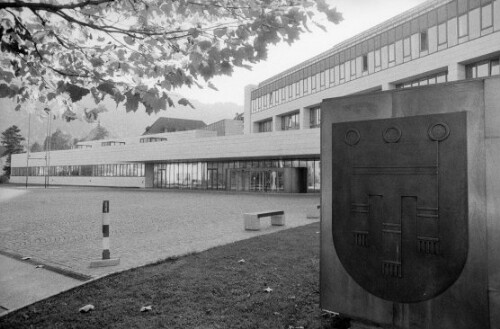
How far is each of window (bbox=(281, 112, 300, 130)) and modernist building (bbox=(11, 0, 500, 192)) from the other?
14 centimetres

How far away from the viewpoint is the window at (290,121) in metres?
49.9

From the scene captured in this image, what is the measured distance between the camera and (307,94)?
1831 inches

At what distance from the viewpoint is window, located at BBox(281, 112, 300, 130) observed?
4990 cm

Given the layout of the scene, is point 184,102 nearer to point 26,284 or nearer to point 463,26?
point 26,284

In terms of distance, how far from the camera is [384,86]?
35688 mm

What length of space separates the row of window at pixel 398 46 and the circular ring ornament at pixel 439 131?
98.0 ft

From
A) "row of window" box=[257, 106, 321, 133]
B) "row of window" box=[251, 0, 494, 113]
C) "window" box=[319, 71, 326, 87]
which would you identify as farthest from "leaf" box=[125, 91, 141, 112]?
"window" box=[319, 71, 326, 87]

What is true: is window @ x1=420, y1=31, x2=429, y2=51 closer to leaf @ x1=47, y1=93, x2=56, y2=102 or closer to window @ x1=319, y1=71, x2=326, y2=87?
window @ x1=319, y1=71, x2=326, y2=87

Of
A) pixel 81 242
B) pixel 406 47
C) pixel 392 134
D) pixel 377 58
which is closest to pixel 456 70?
pixel 406 47

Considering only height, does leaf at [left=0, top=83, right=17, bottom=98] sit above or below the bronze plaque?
above

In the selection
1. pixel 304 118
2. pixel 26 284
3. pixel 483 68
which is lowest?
pixel 26 284

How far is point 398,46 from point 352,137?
35314 millimetres

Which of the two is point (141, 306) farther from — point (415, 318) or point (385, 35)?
point (385, 35)

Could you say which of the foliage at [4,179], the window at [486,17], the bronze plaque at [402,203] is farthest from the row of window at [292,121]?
the foliage at [4,179]
